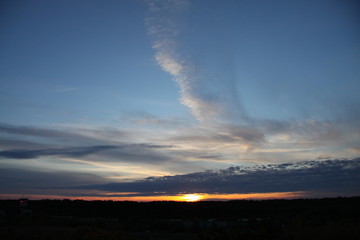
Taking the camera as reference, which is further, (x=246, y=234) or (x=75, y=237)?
(x=75, y=237)

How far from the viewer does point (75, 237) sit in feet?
45.8

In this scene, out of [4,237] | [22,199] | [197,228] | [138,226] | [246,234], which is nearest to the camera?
[246,234]

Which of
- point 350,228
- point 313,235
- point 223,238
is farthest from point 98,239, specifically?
point 350,228

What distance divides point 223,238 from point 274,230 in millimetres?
2162

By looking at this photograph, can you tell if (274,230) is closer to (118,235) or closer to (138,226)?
(118,235)

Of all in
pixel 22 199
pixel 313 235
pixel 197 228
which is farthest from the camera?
pixel 22 199

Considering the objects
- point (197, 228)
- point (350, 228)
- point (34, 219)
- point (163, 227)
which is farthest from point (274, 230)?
point (34, 219)

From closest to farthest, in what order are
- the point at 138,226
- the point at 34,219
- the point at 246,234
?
the point at 246,234, the point at 34,219, the point at 138,226

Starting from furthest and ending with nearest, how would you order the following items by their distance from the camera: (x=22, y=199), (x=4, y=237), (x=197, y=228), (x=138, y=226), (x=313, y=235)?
1. (x=22, y=199)
2. (x=138, y=226)
3. (x=197, y=228)
4. (x=4, y=237)
5. (x=313, y=235)

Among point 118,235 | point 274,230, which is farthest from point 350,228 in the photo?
point 118,235

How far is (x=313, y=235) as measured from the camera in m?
13.5

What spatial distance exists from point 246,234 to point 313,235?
11.6 feet

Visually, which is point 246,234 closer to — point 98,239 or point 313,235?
point 313,235

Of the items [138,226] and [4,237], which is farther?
[138,226]
